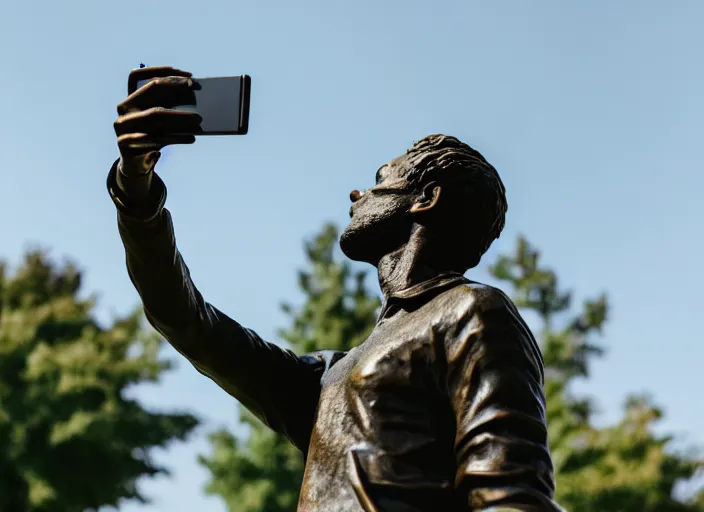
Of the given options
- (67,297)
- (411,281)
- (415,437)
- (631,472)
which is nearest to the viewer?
(415,437)

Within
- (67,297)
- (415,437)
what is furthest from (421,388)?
(67,297)

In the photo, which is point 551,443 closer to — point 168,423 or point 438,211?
point 168,423

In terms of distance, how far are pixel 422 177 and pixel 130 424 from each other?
16772 mm

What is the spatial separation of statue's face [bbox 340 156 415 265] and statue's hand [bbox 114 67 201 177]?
2.25ft

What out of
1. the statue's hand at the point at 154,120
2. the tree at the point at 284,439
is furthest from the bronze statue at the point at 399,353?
the tree at the point at 284,439

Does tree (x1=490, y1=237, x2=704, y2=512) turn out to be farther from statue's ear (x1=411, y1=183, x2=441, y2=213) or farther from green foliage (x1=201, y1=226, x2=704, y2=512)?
statue's ear (x1=411, y1=183, x2=441, y2=213)

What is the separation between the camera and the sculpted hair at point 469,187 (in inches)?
128

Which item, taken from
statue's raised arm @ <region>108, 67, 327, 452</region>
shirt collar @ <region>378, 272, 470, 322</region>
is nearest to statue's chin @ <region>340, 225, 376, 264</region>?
shirt collar @ <region>378, 272, 470, 322</region>

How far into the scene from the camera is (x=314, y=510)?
282cm

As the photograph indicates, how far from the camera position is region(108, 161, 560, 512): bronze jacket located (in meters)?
2.58

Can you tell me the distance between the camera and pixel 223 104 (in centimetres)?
287

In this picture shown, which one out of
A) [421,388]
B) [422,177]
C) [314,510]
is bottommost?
[314,510]

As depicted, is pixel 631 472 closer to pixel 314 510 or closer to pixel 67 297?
pixel 67 297

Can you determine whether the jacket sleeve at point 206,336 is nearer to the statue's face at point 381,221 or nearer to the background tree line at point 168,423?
the statue's face at point 381,221
